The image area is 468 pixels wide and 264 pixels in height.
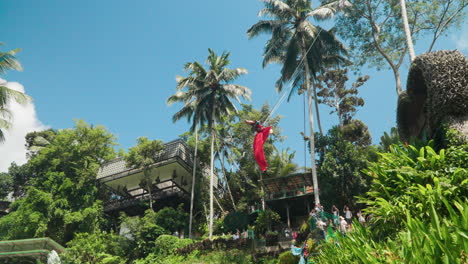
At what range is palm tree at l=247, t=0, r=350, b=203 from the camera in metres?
24.3

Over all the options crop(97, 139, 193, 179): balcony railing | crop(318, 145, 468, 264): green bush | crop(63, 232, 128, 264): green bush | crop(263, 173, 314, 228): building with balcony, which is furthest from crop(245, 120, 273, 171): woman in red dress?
crop(97, 139, 193, 179): balcony railing

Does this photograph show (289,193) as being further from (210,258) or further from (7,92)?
(7,92)

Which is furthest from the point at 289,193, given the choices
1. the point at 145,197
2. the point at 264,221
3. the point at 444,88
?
the point at 444,88

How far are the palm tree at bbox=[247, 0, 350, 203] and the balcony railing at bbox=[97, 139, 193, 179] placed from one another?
9.16 metres

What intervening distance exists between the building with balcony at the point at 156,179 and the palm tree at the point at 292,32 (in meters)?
9.60

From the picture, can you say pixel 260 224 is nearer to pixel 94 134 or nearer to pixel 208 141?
pixel 208 141

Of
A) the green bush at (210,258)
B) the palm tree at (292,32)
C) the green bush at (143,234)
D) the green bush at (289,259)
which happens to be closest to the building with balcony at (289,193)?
the palm tree at (292,32)

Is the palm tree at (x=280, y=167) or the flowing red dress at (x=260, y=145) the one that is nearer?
the flowing red dress at (x=260, y=145)

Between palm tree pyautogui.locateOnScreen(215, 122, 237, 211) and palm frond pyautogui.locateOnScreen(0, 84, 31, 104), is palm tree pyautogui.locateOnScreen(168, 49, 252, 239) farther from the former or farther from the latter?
palm frond pyautogui.locateOnScreen(0, 84, 31, 104)

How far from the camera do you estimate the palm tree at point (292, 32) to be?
2427 cm

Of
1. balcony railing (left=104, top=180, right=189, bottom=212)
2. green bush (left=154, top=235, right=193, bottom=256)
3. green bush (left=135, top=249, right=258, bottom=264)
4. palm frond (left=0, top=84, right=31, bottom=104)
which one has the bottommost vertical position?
green bush (left=135, top=249, right=258, bottom=264)

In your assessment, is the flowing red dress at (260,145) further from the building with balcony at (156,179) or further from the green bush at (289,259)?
the building with balcony at (156,179)

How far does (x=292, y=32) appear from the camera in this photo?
1005 inches

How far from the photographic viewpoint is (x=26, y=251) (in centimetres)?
1852
